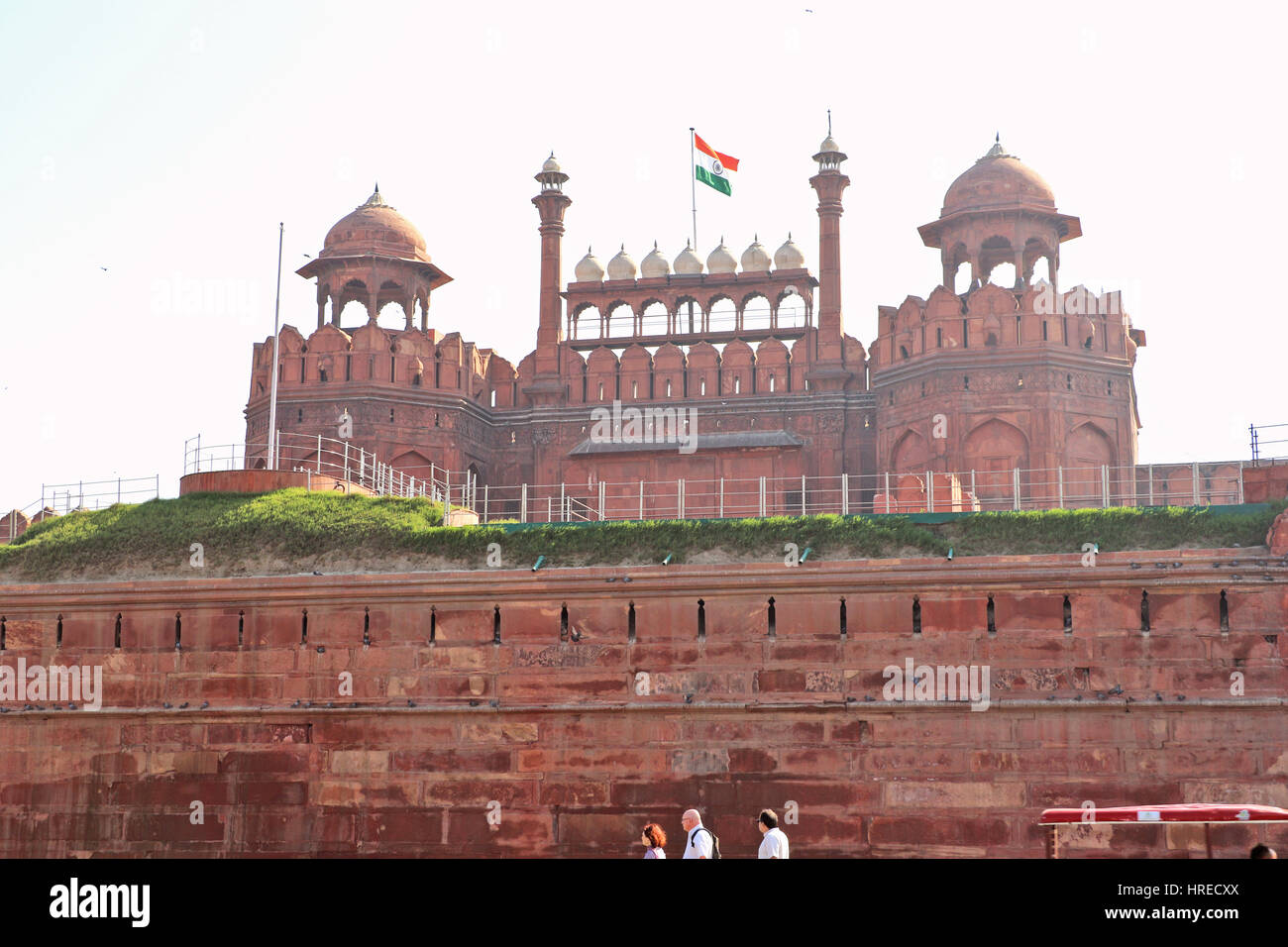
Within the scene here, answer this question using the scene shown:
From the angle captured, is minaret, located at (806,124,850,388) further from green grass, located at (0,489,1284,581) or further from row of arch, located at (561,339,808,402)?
green grass, located at (0,489,1284,581)

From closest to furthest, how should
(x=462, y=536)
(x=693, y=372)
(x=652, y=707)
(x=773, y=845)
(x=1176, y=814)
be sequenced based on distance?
(x=773, y=845), (x=1176, y=814), (x=652, y=707), (x=462, y=536), (x=693, y=372)

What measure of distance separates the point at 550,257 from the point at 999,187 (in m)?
9.49

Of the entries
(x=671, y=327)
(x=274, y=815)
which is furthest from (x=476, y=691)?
(x=671, y=327)

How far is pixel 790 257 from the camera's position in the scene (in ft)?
103

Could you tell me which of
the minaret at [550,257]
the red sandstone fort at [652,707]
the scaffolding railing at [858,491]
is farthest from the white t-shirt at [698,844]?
the minaret at [550,257]

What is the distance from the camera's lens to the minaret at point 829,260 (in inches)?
1158

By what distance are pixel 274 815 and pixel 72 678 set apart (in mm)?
3808

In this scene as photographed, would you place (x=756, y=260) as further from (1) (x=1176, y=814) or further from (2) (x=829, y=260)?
(1) (x=1176, y=814)

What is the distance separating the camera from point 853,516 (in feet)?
67.4

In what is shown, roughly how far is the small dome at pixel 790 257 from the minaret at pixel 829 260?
1097 mm

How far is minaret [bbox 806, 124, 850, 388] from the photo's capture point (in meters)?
29.4

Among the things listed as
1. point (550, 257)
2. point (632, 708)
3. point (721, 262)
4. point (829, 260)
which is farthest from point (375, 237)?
point (632, 708)

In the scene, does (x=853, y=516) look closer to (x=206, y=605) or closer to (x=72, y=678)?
(x=206, y=605)

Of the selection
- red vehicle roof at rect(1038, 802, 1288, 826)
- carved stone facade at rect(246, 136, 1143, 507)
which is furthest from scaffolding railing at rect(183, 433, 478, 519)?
red vehicle roof at rect(1038, 802, 1288, 826)
